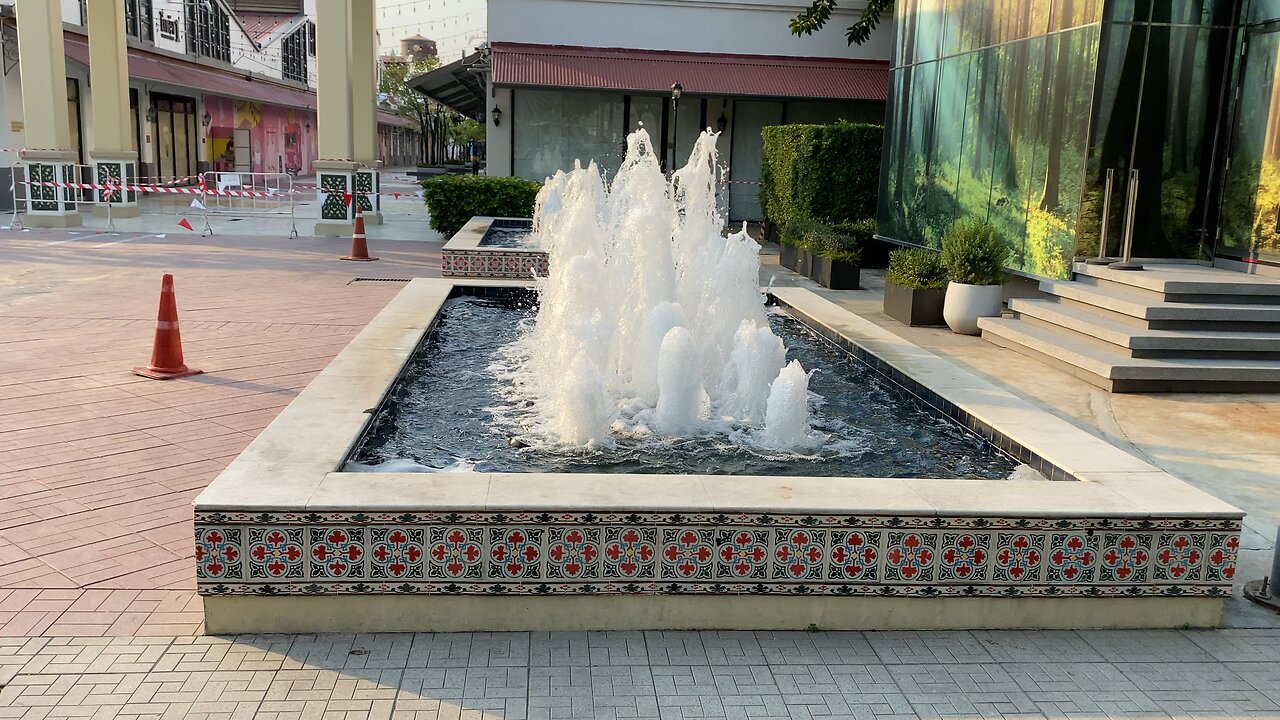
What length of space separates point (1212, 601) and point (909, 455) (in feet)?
5.58

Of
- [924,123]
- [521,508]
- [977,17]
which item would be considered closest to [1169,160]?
[977,17]

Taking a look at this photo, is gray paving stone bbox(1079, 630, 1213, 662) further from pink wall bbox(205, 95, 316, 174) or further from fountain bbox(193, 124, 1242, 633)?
pink wall bbox(205, 95, 316, 174)

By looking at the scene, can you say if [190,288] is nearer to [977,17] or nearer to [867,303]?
[867,303]

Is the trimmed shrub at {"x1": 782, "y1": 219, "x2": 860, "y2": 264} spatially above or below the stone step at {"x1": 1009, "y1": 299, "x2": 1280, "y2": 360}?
above

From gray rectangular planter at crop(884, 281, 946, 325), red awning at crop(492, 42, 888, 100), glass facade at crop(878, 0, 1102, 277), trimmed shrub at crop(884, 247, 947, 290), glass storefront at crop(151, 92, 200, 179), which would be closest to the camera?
glass facade at crop(878, 0, 1102, 277)

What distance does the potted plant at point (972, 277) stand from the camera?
35.5 feet

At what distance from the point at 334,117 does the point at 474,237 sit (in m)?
6.78

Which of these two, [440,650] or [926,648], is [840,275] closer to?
[926,648]

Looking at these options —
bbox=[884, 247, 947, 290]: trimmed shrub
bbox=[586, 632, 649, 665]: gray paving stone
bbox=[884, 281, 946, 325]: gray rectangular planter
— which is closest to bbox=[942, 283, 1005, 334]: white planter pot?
bbox=[884, 281, 946, 325]: gray rectangular planter

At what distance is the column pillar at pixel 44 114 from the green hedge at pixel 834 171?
13495 mm

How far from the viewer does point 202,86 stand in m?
30.1

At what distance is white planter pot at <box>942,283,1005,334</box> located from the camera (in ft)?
35.5

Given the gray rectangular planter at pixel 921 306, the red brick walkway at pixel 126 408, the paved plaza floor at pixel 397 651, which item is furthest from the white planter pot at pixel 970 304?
the red brick walkway at pixel 126 408

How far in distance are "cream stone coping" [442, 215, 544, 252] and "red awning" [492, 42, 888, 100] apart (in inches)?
220
